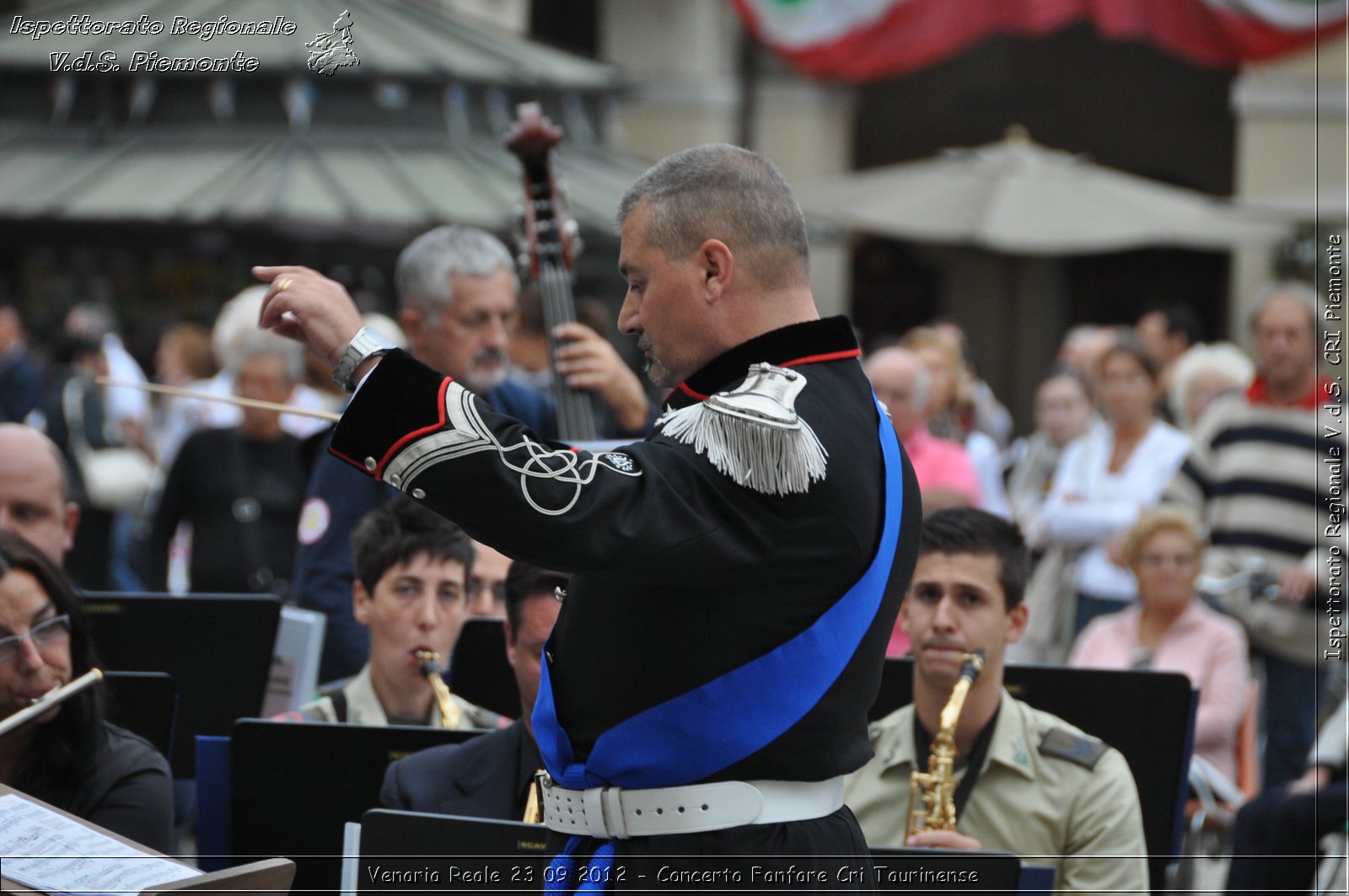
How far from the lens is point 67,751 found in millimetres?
3076

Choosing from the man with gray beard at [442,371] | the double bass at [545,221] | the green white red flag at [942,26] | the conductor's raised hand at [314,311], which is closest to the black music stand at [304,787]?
the man with gray beard at [442,371]

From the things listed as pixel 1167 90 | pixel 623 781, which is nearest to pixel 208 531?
pixel 623 781

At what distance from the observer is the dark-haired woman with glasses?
306cm

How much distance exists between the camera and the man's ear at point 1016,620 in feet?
12.2

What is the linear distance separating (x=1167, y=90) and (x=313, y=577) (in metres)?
14.9

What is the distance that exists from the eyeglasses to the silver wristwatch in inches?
52.3

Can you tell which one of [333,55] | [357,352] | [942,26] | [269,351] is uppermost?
[942,26]

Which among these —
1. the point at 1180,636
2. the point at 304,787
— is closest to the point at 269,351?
the point at 304,787

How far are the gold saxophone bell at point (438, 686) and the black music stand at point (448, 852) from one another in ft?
3.03

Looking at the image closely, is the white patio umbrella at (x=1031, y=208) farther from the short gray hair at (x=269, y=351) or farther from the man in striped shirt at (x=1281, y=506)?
the short gray hair at (x=269, y=351)

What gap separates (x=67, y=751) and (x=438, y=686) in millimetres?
878

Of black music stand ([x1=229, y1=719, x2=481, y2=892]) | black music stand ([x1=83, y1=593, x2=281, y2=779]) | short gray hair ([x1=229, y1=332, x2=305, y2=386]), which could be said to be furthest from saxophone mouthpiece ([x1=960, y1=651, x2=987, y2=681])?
short gray hair ([x1=229, y1=332, x2=305, y2=386])

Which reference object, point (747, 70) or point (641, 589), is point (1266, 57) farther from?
point (641, 589)

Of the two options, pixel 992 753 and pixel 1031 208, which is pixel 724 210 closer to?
pixel 992 753
